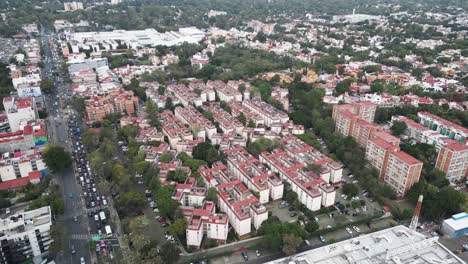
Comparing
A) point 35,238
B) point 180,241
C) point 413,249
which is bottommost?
point 180,241

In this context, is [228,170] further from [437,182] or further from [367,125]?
[437,182]

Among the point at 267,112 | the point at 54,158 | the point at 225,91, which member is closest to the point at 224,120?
the point at 267,112

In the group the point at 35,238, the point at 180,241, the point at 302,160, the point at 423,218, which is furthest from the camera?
the point at 302,160

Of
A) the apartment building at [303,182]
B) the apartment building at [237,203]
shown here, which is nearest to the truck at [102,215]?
the apartment building at [237,203]

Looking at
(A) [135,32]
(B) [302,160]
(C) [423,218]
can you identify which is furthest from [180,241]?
(A) [135,32]

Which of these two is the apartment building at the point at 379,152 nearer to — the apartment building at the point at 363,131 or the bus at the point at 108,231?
the apartment building at the point at 363,131

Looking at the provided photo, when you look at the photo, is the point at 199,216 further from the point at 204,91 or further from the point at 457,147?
the point at 204,91

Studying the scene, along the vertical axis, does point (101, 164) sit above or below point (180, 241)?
above
